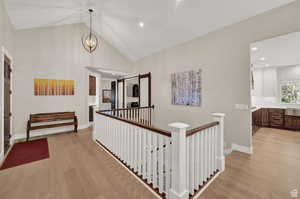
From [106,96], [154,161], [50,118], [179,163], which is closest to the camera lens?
[179,163]

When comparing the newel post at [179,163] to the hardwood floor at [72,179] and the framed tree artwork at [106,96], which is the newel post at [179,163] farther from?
the framed tree artwork at [106,96]

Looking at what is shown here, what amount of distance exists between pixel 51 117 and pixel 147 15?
471cm

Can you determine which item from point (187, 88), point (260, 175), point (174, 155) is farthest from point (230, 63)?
point (174, 155)

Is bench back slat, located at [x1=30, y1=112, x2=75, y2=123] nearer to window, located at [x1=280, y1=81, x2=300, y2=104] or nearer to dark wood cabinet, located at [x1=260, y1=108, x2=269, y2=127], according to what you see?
dark wood cabinet, located at [x1=260, y1=108, x2=269, y2=127]

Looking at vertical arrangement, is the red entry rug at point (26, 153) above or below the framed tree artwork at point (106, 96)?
below

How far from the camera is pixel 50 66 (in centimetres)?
467

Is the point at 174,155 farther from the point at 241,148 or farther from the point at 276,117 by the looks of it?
the point at 276,117

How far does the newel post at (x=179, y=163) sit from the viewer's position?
1.54 m

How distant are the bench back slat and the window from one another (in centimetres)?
852

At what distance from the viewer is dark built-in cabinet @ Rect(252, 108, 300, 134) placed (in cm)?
456

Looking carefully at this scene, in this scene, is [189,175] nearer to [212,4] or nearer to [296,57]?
[212,4]

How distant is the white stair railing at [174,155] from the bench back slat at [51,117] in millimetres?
3198

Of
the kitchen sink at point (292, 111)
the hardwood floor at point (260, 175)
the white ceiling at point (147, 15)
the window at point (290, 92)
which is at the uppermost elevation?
the white ceiling at point (147, 15)

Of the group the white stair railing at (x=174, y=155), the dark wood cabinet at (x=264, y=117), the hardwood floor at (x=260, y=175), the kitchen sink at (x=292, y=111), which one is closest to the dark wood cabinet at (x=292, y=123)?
the kitchen sink at (x=292, y=111)
